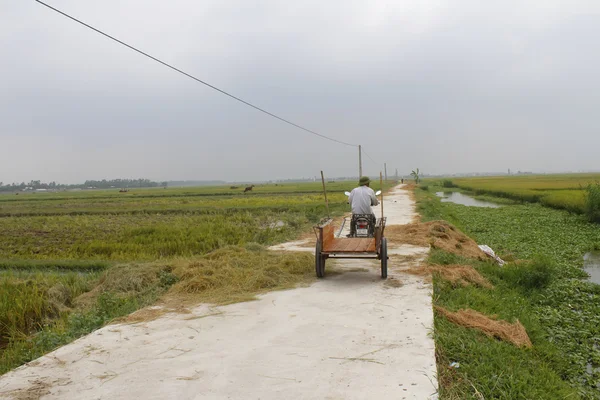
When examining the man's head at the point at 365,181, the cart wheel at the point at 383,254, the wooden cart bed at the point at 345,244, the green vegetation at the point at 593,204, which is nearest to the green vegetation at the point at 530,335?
the cart wheel at the point at 383,254

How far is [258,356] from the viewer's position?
4.00 meters

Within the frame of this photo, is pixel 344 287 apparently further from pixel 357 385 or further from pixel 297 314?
pixel 357 385

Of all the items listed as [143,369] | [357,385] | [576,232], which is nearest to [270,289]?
[143,369]

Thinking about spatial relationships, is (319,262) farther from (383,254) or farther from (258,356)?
(258,356)

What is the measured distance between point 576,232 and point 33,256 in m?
19.4

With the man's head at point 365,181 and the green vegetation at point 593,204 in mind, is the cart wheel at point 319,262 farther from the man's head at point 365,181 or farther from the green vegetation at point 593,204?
the green vegetation at point 593,204

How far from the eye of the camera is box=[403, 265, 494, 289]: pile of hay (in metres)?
6.99

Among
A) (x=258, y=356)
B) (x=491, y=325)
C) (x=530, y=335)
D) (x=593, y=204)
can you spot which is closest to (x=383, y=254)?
(x=491, y=325)

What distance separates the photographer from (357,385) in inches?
132

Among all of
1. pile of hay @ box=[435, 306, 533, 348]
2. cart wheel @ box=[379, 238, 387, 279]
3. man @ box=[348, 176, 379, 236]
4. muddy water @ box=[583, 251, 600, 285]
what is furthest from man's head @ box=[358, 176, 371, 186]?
muddy water @ box=[583, 251, 600, 285]

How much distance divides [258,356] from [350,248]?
3.14 meters

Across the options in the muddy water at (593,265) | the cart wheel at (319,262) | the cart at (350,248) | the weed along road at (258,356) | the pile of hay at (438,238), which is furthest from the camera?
the pile of hay at (438,238)

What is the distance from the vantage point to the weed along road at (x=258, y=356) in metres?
3.37

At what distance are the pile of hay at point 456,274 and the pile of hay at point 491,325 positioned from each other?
1644 mm
